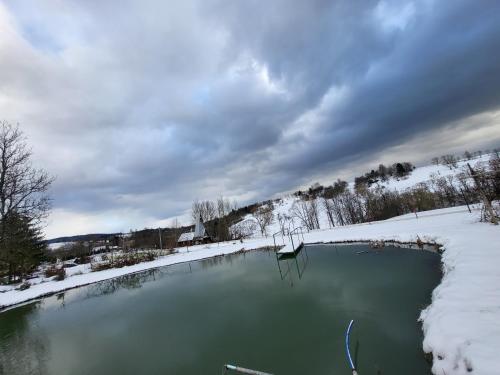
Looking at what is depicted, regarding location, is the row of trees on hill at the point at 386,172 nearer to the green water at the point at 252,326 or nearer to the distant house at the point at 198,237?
the distant house at the point at 198,237

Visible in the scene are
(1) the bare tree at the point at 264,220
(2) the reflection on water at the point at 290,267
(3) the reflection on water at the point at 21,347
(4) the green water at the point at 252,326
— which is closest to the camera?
(4) the green water at the point at 252,326

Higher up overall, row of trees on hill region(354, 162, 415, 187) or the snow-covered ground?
row of trees on hill region(354, 162, 415, 187)

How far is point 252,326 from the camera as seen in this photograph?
6090 millimetres

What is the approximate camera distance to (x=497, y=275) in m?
4.97

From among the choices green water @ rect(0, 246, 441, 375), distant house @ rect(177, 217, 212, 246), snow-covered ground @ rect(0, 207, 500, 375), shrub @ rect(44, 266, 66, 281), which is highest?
distant house @ rect(177, 217, 212, 246)

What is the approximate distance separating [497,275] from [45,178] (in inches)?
879

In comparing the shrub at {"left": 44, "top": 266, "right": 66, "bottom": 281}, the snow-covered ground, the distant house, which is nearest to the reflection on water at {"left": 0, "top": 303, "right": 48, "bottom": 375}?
the snow-covered ground

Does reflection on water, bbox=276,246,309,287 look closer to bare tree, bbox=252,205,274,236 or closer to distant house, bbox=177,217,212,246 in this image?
bare tree, bbox=252,205,274,236

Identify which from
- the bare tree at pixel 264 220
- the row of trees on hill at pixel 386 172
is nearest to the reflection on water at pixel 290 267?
the bare tree at pixel 264 220

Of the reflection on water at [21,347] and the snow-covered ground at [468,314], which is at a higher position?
the snow-covered ground at [468,314]

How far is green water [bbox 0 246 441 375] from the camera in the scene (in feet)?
14.8

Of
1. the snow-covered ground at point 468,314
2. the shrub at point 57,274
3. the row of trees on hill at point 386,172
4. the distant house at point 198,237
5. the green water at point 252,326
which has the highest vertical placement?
the row of trees on hill at point 386,172

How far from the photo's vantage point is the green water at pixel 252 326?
450 centimetres

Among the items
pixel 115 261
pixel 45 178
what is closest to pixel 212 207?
pixel 115 261
